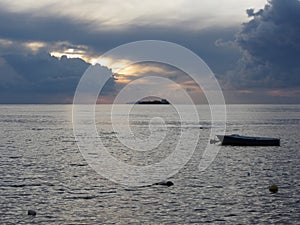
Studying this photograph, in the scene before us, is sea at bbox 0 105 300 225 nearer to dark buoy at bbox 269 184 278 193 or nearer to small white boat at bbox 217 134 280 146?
dark buoy at bbox 269 184 278 193

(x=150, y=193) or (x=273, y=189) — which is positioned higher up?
(x=273, y=189)

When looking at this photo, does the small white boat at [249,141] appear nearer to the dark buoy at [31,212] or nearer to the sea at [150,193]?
the sea at [150,193]

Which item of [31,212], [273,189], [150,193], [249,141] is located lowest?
[150,193]

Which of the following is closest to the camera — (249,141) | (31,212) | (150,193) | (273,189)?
(31,212)

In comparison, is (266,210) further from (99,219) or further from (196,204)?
(99,219)

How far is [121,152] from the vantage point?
3199 inches

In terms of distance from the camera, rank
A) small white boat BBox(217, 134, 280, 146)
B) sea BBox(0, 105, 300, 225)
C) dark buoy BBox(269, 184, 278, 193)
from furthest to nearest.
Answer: small white boat BBox(217, 134, 280, 146) < dark buoy BBox(269, 184, 278, 193) < sea BBox(0, 105, 300, 225)

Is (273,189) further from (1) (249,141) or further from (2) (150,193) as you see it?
(1) (249,141)

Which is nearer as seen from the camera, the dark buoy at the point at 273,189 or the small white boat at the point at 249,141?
the dark buoy at the point at 273,189

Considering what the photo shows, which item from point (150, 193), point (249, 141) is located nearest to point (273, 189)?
point (150, 193)

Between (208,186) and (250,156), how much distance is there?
3055 centimetres

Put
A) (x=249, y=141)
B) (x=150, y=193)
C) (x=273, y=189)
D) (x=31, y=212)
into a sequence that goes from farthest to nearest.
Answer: (x=249, y=141), (x=273, y=189), (x=150, y=193), (x=31, y=212)

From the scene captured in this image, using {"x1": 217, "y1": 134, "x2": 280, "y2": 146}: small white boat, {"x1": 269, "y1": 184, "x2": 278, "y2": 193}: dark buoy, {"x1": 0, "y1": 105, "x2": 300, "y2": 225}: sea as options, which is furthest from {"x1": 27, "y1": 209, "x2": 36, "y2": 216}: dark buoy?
{"x1": 217, "y1": 134, "x2": 280, "y2": 146}: small white boat

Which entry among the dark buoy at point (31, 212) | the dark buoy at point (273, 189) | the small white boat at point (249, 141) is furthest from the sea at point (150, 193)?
the small white boat at point (249, 141)
